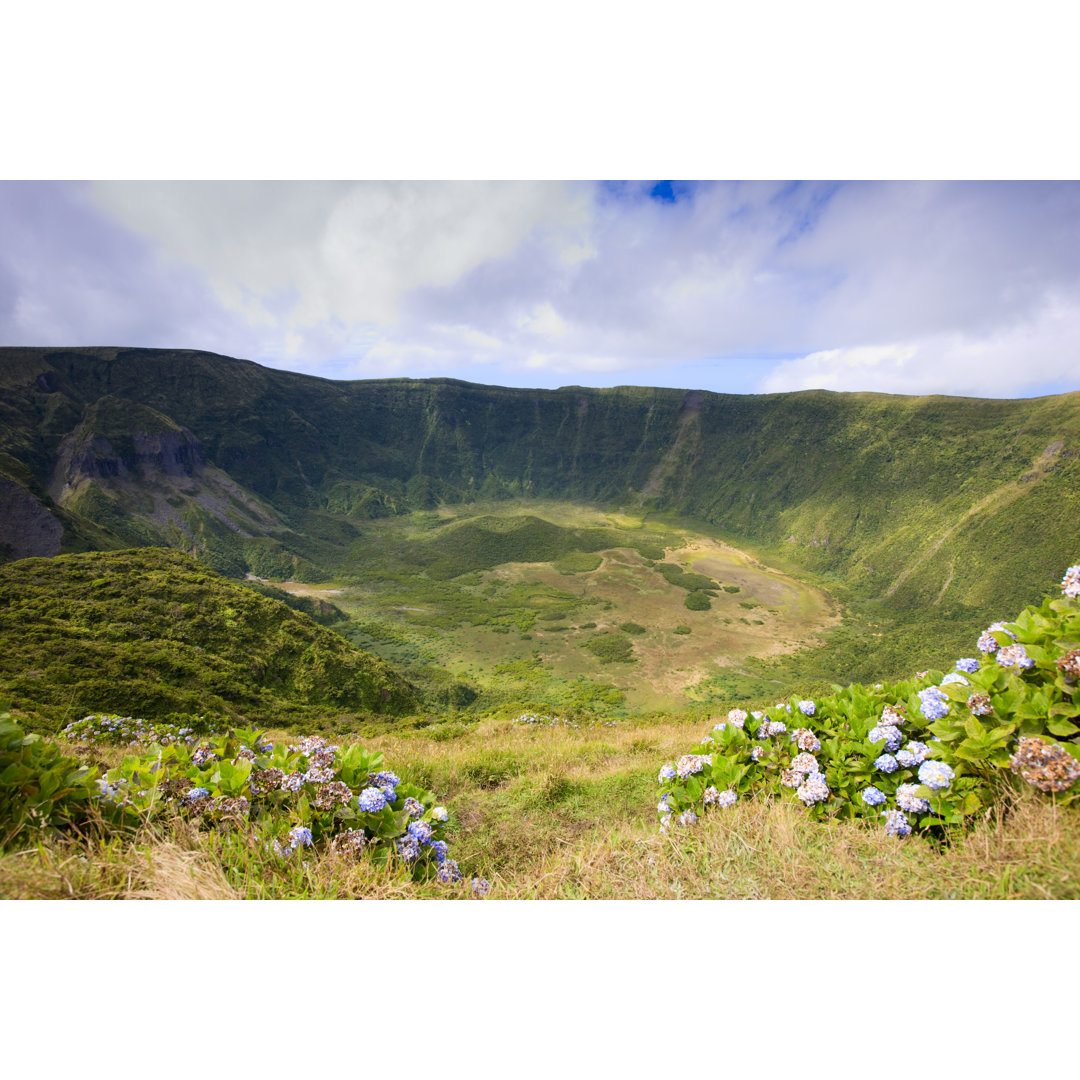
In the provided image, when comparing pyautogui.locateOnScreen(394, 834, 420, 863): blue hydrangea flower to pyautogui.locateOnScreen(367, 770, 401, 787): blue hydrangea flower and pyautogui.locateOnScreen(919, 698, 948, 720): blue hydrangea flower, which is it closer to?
pyautogui.locateOnScreen(367, 770, 401, 787): blue hydrangea flower

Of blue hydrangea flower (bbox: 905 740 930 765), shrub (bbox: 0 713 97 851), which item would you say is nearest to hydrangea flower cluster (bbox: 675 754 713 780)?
blue hydrangea flower (bbox: 905 740 930 765)

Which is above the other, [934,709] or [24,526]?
[24,526]

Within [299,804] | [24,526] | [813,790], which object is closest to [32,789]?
[299,804]

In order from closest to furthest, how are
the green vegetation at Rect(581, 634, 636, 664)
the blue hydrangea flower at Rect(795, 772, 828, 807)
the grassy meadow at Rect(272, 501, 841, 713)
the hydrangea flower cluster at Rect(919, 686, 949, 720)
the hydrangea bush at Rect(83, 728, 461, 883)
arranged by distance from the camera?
the hydrangea bush at Rect(83, 728, 461, 883) → the hydrangea flower cluster at Rect(919, 686, 949, 720) → the blue hydrangea flower at Rect(795, 772, 828, 807) → the grassy meadow at Rect(272, 501, 841, 713) → the green vegetation at Rect(581, 634, 636, 664)

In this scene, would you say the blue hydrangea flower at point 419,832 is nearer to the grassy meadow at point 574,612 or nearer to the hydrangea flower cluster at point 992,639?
the hydrangea flower cluster at point 992,639

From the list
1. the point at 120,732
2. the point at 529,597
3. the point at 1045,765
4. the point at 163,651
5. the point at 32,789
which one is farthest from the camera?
the point at 529,597

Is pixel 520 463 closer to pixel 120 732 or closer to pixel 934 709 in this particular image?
pixel 120 732

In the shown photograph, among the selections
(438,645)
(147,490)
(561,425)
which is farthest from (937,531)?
(147,490)
